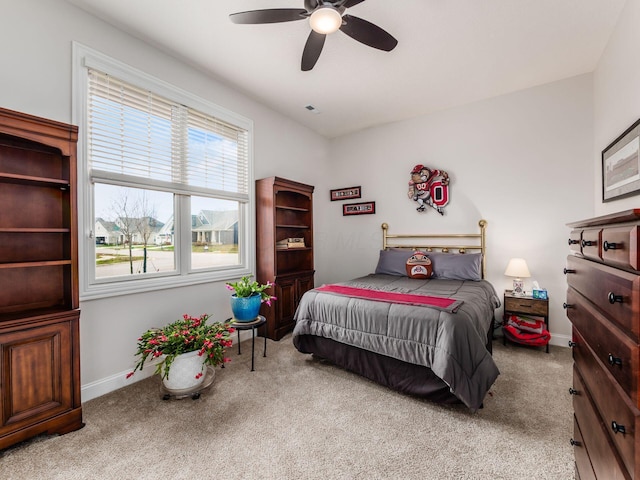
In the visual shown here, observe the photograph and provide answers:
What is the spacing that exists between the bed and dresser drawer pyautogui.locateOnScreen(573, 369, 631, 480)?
0.68 meters

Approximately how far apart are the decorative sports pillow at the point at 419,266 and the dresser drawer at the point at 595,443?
7.60ft

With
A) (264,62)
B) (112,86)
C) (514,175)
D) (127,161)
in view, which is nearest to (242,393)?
(127,161)

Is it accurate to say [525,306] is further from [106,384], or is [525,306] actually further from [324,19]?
[106,384]

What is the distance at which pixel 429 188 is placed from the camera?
13.4 feet

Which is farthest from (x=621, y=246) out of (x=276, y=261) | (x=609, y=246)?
(x=276, y=261)

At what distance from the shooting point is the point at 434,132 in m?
4.09

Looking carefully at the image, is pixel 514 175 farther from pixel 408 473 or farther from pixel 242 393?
pixel 242 393

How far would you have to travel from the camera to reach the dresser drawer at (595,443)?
0.81 m

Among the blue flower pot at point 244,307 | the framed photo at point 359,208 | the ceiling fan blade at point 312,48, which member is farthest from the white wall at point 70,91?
the framed photo at point 359,208

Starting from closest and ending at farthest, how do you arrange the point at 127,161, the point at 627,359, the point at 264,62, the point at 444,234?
the point at 627,359, the point at 127,161, the point at 264,62, the point at 444,234

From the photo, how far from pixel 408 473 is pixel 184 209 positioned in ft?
9.25

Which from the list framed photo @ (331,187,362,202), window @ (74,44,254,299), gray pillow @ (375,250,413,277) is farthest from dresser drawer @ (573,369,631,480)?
framed photo @ (331,187,362,202)

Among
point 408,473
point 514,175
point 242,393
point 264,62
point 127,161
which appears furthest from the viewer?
point 514,175

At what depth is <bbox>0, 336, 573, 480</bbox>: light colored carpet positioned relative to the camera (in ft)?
5.13
